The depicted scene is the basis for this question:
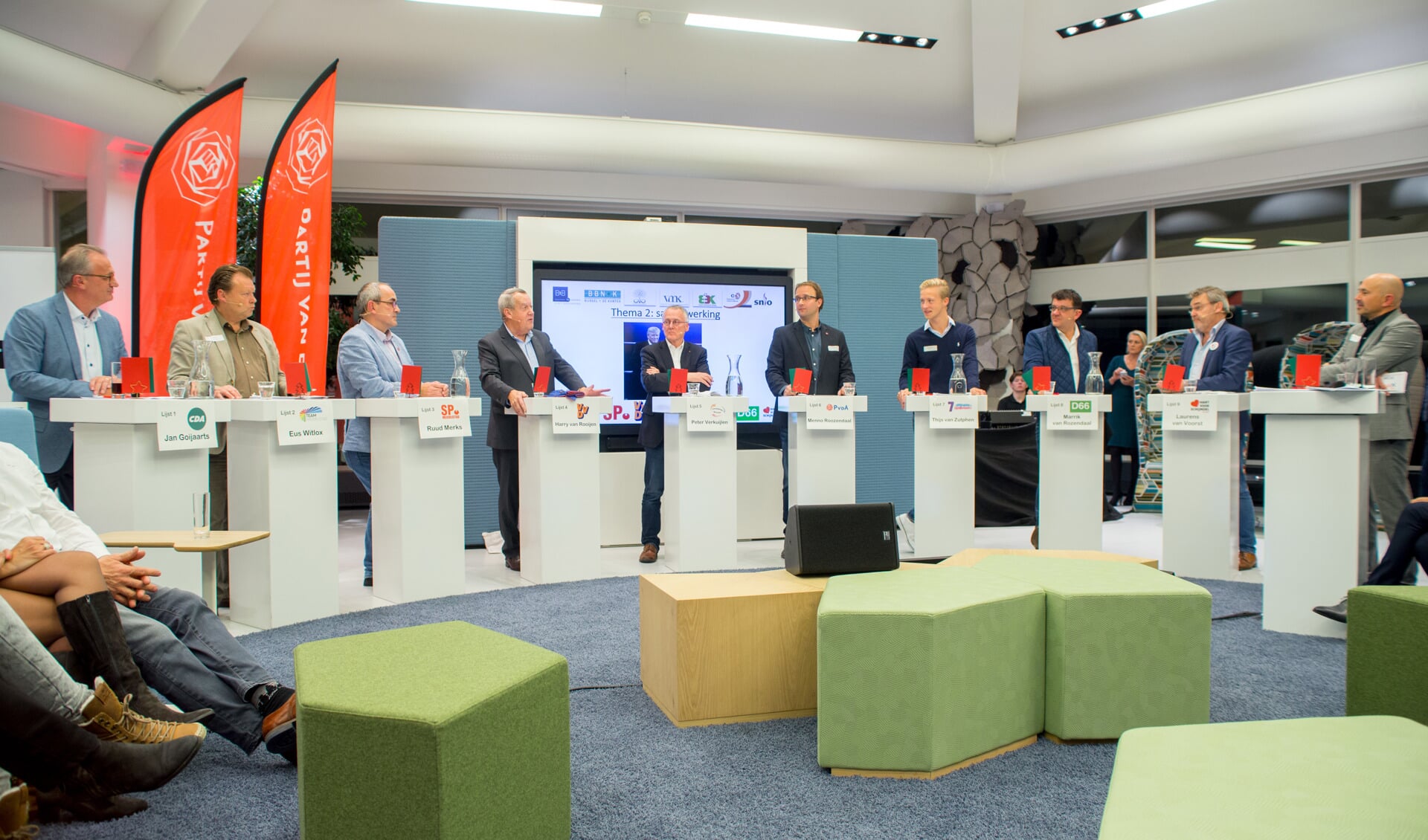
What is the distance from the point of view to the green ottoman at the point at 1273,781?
1.09m

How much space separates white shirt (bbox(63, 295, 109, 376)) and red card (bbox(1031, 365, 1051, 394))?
473 centimetres

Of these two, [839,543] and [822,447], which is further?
[822,447]

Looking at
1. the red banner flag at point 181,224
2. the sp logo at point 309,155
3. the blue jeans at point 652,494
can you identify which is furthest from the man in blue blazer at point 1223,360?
the red banner flag at point 181,224

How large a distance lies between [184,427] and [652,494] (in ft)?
8.42

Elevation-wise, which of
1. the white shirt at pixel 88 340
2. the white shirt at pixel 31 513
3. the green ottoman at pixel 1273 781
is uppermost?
the white shirt at pixel 88 340

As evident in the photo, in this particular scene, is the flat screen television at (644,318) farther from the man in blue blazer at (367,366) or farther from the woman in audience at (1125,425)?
the woman in audience at (1125,425)

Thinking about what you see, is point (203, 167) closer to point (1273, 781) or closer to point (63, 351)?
point (63, 351)

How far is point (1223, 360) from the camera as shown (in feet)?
15.9

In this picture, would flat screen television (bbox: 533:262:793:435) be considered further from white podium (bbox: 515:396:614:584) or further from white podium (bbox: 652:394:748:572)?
white podium (bbox: 515:396:614:584)

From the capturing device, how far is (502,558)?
17.7 feet

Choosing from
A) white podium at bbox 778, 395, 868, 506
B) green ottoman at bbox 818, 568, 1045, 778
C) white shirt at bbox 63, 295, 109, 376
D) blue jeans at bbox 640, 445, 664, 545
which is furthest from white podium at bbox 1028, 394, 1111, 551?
white shirt at bbox 63, 295, 109, 376

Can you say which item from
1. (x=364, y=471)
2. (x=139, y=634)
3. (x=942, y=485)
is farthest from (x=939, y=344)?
(x=139, y=634)

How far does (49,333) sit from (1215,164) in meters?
8.67

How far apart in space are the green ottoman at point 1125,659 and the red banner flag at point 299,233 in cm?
459
